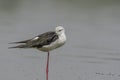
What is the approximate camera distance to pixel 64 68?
1273 cm

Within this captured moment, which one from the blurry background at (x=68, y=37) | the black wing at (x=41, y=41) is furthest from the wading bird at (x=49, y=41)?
the blurry background at (x=68, y=37)

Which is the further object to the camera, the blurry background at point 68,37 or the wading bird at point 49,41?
the blurry background at point 68,37

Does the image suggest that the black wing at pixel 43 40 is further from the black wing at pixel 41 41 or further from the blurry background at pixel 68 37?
the blurry background at pixel 68 37

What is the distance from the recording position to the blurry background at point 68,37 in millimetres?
12391

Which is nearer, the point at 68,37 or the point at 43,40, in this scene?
the point at 43,40

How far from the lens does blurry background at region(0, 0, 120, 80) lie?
12.4 m

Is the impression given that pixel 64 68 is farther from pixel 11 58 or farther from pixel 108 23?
pixel 108 23

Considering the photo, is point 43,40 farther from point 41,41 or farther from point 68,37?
point 68,37

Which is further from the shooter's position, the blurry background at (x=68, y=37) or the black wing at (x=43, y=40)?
the blurry background at (x=68, y=37)

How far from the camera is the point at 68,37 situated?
55.5 feet

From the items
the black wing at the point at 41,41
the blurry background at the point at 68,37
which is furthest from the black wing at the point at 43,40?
the blurry background at the point at 68,37

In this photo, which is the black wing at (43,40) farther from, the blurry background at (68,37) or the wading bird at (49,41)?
the blurry background at (68,37)

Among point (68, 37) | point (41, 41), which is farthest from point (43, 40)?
point (68, 37)

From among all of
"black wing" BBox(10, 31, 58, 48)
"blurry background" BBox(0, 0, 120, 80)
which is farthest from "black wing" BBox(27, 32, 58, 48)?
"blurry background" BBox(0, 0, 120, 80)
